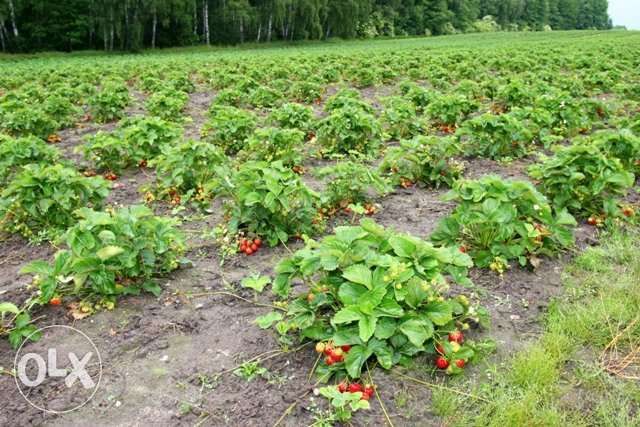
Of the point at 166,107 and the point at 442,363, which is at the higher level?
the point at 166,107

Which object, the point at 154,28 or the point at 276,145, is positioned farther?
the point at 154,28

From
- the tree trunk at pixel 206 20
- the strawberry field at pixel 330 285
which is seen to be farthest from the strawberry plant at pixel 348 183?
the tree trunk at pixel 206 20

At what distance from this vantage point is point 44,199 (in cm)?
458

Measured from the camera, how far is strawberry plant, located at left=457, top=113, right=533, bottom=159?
258 inches

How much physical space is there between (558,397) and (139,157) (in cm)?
566

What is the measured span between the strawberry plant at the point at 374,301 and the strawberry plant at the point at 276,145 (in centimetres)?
331

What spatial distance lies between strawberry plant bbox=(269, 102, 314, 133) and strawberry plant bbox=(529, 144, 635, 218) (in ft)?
12.6

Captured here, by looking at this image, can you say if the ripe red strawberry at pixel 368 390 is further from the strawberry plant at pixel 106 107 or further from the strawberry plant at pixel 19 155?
the strawberry plant at pixel 106 107

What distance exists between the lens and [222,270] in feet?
13.6

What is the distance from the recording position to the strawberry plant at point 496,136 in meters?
6.55

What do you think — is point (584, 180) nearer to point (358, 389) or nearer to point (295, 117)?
point (358, 389)

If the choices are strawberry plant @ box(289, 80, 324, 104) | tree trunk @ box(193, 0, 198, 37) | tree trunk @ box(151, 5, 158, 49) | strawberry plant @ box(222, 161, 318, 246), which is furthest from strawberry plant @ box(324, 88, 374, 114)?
tree trunk @ box(193, 0, 198, 37)

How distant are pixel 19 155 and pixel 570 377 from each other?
236 inches

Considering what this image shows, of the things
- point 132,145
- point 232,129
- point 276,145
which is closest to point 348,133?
point 276,145
